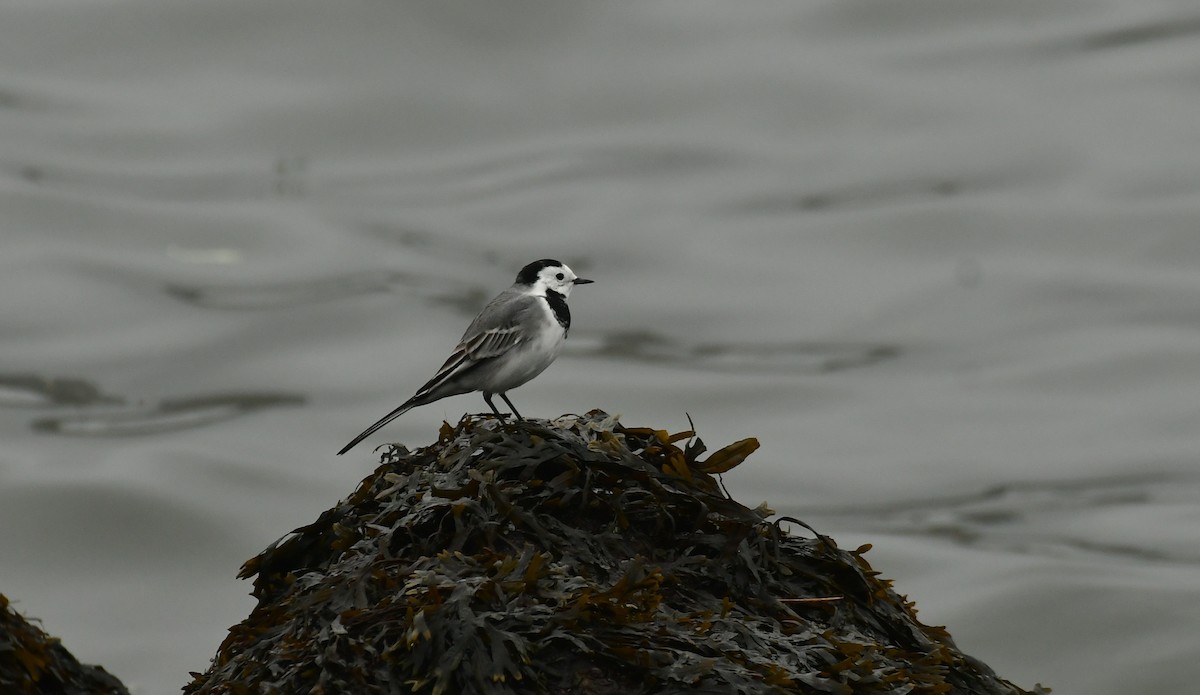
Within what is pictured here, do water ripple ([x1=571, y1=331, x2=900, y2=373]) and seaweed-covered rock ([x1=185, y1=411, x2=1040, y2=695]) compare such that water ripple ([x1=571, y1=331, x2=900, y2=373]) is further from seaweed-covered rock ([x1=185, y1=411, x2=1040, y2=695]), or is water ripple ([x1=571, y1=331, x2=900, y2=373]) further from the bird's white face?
seaweed-covered rock ([x1=185, y1=411, x2=1040, y2=695])

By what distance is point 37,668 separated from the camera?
6477 millimetres

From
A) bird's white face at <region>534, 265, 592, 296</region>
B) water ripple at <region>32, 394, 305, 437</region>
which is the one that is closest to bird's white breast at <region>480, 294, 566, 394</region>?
bird's white face at <region>534, 265, 592, 296</region>

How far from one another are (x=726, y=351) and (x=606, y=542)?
60.0 ft

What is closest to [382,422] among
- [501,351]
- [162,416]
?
[501,351]

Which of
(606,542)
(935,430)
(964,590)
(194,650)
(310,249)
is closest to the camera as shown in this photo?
(606,542)

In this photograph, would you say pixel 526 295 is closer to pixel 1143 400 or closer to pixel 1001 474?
pixel 1001 474

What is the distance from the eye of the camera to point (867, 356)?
24219 millimetres

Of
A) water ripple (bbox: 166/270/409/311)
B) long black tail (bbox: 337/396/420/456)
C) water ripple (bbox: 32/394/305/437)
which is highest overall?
water ripple (bbox: 166/270/409/311)

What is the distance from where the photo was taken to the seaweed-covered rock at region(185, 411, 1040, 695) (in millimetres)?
5723

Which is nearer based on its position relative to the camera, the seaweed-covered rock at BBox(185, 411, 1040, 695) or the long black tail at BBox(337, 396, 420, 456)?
the seaweed-covered rock at BBox(185, 411, 1040, 695)

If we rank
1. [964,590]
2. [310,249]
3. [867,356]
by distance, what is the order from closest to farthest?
[964,590]
[867,356]
[310,249]

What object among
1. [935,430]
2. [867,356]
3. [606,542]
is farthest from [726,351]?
[606,542]

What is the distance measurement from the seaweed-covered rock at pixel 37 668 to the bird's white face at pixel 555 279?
353cm

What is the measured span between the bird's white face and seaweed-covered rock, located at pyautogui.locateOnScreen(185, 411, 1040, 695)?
2.32 meters
